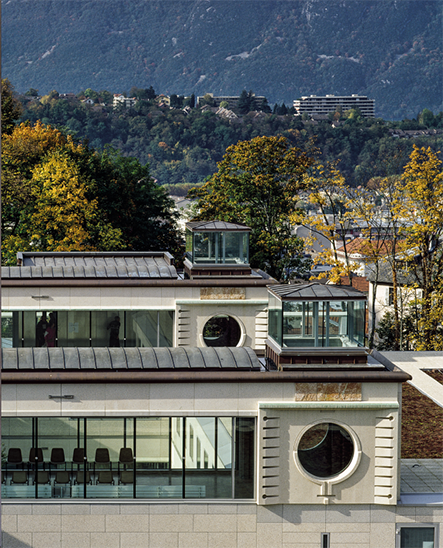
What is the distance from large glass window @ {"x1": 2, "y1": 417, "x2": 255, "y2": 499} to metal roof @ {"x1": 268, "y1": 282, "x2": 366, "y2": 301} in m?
3.34

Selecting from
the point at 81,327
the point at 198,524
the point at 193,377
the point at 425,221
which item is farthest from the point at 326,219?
the point at 198,524

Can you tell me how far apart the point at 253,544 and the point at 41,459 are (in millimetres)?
5829

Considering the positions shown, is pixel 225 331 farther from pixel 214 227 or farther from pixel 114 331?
pixel 214 227

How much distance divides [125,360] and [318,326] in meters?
5.05

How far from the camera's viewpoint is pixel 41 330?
Answer: 3145 centimetres

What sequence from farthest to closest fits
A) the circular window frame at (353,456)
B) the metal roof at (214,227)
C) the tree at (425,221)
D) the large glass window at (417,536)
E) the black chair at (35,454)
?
1. the tree at (425,221)
2. the metal roof at (214,227)
3. the large glass window at (417,536)
4. the black chair at (35,454)
5. the circular window frame at (353,456)

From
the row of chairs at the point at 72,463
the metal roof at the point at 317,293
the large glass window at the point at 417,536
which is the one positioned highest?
the metal roof at the point at 317,293

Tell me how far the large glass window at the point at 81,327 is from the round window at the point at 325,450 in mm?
13165

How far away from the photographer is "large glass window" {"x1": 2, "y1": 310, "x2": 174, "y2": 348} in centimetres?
3138

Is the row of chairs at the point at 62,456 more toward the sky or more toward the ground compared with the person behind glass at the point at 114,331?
more toward the ground

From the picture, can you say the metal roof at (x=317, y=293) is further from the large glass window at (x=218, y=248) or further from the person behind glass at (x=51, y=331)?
the large glass window at (x=218, y=248)

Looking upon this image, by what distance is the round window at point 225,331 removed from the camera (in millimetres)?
32750

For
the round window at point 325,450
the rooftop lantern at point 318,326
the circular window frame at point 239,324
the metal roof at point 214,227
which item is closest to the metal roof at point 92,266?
the metal roof at point 214,227

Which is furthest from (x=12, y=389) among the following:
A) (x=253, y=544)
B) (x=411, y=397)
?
(x=411, y=397)
